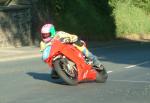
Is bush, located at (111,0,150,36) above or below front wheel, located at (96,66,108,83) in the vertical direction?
below

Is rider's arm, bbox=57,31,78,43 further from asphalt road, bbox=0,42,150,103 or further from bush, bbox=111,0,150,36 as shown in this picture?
bush, bbox=111,0,150,36

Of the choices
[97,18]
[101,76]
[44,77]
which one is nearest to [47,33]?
[101,76]

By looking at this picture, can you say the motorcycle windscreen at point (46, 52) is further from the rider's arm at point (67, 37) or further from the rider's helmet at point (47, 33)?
the rider's arm at point (67, 37)

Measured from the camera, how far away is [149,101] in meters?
10.8

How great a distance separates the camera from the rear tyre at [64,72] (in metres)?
13.0

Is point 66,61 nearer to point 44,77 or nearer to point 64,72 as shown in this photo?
point 64,72

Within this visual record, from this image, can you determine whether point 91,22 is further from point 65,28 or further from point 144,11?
point 144,11

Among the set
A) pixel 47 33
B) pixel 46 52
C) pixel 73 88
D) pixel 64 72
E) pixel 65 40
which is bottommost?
pixel 73 88

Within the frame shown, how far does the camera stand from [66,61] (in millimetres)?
13078

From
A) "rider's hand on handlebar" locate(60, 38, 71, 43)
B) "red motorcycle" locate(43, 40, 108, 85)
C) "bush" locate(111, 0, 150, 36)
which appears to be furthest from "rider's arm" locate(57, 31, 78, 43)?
"bush" locate(111, 0, 150, 36)

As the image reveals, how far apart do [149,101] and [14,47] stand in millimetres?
18452

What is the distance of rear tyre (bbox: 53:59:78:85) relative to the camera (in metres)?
13.0

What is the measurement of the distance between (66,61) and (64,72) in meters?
0.26

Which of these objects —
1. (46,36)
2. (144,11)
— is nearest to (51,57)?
(46,36)
